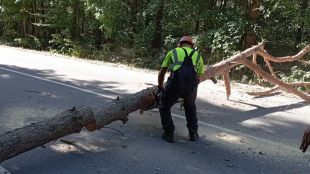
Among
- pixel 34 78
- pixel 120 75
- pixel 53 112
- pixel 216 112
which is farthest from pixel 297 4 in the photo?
pixel 53 112

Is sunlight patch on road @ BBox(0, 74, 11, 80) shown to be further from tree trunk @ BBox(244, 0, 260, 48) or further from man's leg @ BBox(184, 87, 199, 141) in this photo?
tree trunk @ BBox(244, 0, 260, 48)

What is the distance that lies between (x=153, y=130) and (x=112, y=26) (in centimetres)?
1381

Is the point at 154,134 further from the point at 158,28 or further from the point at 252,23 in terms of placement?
the point at 158,28

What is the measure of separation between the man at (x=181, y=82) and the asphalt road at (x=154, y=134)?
0.86ft

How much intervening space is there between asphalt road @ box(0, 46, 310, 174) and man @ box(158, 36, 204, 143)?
262mm

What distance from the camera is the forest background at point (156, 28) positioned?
1703 centimetres

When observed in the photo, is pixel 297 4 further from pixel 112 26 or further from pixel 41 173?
pixel 41 173

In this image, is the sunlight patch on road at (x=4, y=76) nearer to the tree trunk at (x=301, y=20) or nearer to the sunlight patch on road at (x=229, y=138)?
the sunlight patch on road at (x=229, y=138)

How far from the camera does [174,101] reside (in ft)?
22.2

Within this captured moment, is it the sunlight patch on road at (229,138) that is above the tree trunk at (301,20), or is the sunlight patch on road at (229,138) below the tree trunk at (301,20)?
below

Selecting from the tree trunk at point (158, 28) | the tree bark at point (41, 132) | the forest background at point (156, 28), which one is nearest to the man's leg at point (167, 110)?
the tree bark at point (41, 132)

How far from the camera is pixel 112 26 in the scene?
67.1 feet

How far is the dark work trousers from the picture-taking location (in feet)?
21.7

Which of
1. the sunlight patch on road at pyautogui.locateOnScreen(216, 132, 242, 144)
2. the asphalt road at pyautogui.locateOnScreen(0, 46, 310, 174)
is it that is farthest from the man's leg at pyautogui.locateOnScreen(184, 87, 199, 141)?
the sunlight patch on road at pyautogui.locateOnScreen(216, 132, 242, 144)
